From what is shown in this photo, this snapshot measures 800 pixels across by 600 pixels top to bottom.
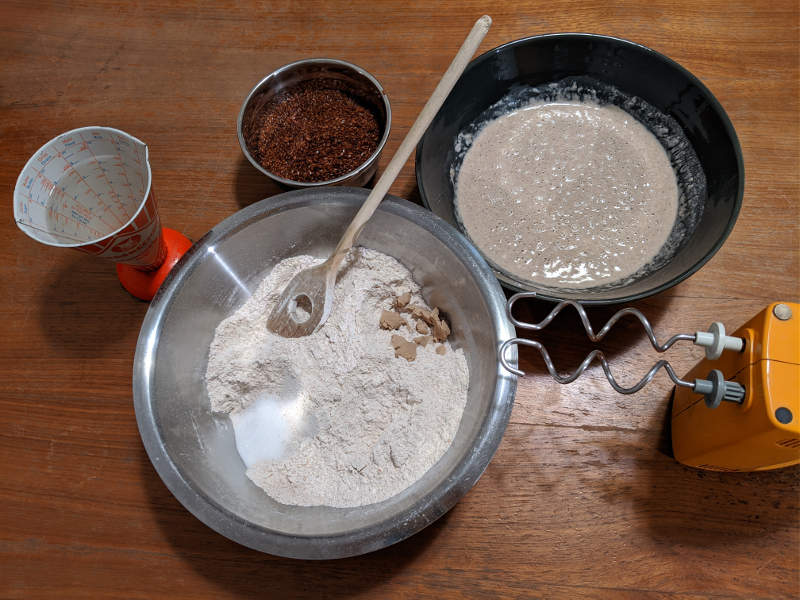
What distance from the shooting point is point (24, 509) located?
730 millimetres

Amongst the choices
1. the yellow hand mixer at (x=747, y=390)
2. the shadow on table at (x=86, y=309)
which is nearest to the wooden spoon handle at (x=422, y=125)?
the yellow hand mixer at (x=747, y=390)

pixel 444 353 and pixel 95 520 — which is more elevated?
pixel 444 353

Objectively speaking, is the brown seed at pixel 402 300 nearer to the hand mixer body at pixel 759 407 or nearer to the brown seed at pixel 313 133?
the brown seed at pixel 313 133

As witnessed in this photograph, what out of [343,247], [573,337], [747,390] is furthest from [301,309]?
[747,390]

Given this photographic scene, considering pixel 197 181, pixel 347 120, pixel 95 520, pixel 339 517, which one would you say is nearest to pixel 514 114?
pixel 347 120

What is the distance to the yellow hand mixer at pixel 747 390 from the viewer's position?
1.75 feet

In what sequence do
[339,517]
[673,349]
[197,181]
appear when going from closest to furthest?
[339,517] → [673,349] → [197,181]

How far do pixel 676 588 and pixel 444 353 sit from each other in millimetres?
390

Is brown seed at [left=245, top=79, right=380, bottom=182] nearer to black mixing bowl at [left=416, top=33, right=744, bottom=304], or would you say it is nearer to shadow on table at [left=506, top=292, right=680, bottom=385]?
black mixing bowl at [left=416, top=33, right=744, bottom=304]

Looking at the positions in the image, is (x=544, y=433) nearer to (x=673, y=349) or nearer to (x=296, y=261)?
(x=673, y=349)

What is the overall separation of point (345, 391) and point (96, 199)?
0.41m

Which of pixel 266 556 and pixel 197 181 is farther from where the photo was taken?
pixel 197 181

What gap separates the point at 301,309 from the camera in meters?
0.74

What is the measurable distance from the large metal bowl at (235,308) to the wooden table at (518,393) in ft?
0.30
